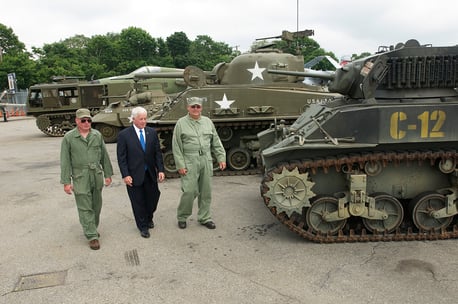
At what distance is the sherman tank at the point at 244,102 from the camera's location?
910cm

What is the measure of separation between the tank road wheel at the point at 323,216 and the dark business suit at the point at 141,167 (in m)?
2.12


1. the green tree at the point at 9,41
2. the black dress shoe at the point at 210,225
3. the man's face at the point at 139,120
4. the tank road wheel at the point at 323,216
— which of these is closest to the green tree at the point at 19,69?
the green tree at the point at 9,41

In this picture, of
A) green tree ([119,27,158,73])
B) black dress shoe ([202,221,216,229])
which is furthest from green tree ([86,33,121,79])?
black dress shoe ([202,221,216,229])

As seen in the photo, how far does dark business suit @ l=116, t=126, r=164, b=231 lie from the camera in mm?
5359

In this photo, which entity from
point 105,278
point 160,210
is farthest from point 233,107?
point 105,278

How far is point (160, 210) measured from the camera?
6.78 m

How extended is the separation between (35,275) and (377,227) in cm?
423

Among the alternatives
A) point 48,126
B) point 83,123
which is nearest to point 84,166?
point 83,123

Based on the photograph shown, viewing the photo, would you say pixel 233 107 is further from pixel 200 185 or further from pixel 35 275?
pixel 35 275

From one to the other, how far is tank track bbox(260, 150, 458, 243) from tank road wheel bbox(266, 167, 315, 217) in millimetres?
71

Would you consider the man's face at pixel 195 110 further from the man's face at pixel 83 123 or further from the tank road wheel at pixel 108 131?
the tank road wheel at pixel 108 131

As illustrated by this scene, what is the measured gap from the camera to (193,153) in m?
5.55

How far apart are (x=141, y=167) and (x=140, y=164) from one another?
4cm

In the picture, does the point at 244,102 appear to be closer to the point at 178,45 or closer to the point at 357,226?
the point at 357,226
